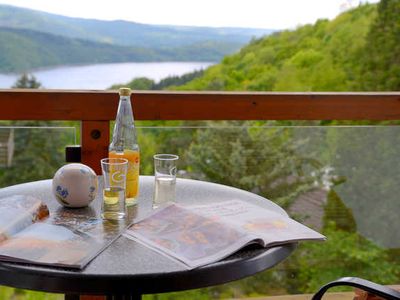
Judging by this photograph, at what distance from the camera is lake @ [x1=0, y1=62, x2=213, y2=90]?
3.01 meters

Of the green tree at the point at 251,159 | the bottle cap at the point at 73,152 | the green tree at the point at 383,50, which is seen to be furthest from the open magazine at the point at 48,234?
the green tree at the point at 383,50

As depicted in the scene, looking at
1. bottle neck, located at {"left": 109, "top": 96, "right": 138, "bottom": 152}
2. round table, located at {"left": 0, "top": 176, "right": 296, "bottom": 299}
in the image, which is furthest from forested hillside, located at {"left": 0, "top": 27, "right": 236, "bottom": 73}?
round table, located at {"left": 0, "top": 176, "right": 296, "bottom": 299}

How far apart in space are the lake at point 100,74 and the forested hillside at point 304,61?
6.2 inches

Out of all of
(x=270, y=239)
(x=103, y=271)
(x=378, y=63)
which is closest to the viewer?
(x=103, y=271)

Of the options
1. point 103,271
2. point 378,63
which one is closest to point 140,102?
point 103,271

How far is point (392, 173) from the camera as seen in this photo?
2.51 m

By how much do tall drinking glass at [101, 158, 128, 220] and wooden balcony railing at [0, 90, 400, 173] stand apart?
77 cm

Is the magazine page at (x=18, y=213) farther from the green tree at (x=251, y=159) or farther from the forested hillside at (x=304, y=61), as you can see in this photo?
the forested hillside at (x=304, y=61)

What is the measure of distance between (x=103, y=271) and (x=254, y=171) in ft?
4.48

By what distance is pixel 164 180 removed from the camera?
5.35 ft

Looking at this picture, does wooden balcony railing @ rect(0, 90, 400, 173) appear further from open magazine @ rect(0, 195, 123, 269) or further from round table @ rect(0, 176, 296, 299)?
round table @ rect(0, 176, 296, 299)

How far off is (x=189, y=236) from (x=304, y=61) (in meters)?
2.89

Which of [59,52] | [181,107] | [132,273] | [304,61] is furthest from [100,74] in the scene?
[132,273]

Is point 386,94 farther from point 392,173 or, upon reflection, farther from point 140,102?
point 140,102
